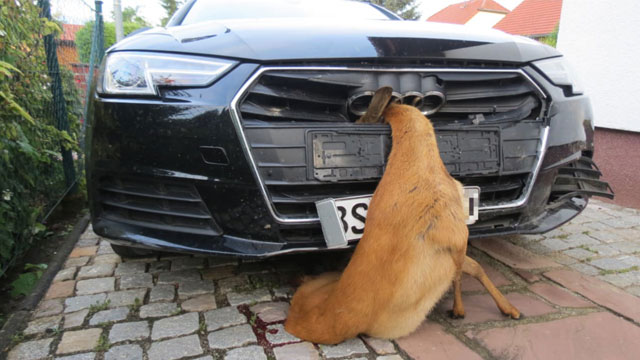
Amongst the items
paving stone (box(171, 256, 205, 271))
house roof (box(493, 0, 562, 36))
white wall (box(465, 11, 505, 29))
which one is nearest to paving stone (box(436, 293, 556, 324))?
paving stone (box(171, 256, 205, 271))

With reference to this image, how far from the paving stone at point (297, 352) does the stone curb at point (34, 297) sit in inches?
41.0

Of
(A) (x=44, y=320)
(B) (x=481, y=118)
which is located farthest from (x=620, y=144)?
(A) (x=44, y=320)

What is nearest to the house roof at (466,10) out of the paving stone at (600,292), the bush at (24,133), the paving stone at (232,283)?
the paving stone at (600,292)

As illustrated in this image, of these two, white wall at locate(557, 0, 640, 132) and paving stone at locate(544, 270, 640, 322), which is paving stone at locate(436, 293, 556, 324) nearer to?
paving stone at locate(544, 270, 640, 322)

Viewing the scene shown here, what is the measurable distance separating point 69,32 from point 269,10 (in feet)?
7.41

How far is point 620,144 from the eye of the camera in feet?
14.1

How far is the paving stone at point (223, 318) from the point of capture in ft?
5.95

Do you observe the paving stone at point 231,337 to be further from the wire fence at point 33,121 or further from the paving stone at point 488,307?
the wire fence at point 33,121

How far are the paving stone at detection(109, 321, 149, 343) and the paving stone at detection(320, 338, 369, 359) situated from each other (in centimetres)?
74

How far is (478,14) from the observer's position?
4219 centimetres

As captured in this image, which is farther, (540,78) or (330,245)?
(540,78)

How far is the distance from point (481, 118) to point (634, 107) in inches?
126

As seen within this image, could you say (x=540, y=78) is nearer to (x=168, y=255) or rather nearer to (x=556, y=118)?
(x=556, y=118)

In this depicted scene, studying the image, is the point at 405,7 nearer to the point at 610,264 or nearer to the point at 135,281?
the point at 610,264
